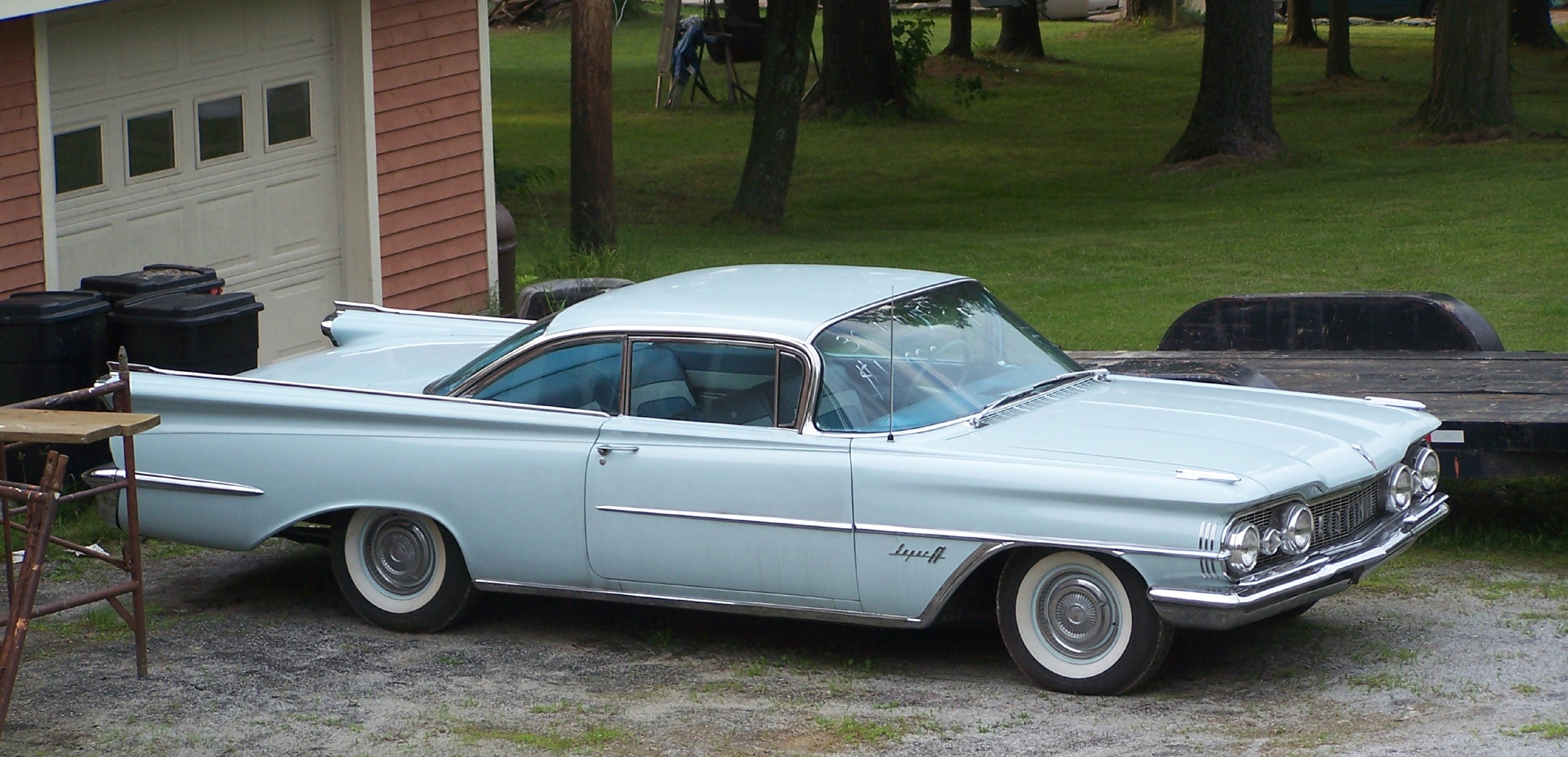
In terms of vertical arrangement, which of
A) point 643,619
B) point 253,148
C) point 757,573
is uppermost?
point 253,148

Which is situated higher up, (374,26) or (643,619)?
(374,26)

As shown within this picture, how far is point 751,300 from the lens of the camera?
6.16m

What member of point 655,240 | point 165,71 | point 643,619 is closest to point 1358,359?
point 643,619

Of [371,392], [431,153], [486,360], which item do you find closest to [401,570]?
[371,392]

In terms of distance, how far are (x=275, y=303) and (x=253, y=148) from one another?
0.95 metres

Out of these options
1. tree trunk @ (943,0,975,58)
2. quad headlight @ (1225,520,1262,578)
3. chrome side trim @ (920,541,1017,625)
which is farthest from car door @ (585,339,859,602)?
tree trunk @ (943,0,975,58)

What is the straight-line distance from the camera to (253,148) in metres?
10.7

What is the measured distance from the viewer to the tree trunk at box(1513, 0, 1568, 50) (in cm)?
3186

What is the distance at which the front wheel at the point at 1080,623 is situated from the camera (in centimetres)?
532

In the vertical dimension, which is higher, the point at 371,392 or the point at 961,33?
the point at 961,33

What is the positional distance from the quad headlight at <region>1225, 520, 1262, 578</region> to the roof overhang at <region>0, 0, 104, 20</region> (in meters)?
6.22

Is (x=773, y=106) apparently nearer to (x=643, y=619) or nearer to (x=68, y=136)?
(x=68, y=136)

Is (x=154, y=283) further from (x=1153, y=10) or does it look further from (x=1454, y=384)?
(x=1153, y=10)

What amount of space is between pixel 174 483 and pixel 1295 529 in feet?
12.9
